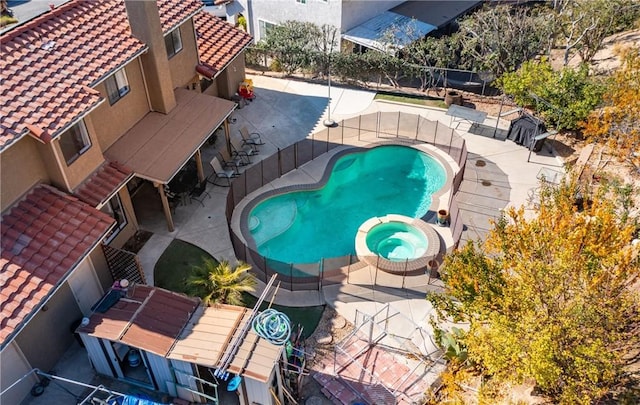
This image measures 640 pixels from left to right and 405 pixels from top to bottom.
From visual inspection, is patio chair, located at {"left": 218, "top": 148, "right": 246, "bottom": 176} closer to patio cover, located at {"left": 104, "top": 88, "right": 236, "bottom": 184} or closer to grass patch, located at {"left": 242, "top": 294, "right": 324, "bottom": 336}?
patio cover, located at {"left": 104, "top": 88, "right": 236, "bottom": 184}

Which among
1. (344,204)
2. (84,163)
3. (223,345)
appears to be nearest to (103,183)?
(84,163)

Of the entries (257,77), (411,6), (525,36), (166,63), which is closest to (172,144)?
(166,63)

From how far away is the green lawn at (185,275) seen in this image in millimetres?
19750

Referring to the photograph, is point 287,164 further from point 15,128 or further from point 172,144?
point 15,128

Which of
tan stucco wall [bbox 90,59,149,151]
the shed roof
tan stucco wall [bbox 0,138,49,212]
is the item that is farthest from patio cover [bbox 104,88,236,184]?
the shed roof

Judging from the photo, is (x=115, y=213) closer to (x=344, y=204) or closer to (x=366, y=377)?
(x=344, y=204)

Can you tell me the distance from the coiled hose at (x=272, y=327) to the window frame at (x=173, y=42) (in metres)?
14.9

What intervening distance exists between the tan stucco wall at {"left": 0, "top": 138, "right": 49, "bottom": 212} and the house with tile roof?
34mm

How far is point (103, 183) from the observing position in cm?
1920

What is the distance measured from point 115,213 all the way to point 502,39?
25284 mm

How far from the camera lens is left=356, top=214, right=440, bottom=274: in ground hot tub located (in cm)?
2253

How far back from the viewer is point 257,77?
35406mm

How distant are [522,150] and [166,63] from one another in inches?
777

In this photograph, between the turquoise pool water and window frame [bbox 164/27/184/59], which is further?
window frame [bbox 164/27/184/59]
